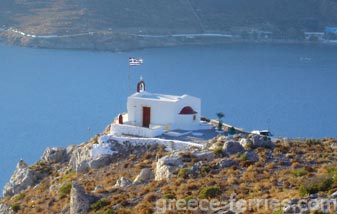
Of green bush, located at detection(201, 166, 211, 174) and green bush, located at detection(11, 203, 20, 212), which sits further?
green bush, located at detection(11, 203, 20, 212)

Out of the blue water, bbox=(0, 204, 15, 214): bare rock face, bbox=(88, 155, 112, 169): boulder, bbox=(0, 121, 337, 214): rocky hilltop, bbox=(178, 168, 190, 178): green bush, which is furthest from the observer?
the blue water

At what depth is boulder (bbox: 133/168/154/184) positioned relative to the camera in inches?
767

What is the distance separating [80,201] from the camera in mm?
16734

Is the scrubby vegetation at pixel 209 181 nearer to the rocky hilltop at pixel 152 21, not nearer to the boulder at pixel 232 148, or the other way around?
the boulder at pixel 232 148

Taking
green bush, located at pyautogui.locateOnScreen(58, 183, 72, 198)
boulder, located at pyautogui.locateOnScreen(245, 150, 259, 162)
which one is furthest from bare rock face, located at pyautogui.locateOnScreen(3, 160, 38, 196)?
boulder, located at pyautogui.locateOnScreen(245, 150, 259, 162)

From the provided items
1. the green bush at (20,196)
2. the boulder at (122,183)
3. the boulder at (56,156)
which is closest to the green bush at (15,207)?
the green bush at (20,196)

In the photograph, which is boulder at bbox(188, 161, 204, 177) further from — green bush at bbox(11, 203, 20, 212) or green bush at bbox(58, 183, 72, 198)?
green bush at bbox(11, 203, 20, 212)

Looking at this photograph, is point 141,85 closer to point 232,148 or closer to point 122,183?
point 232,148

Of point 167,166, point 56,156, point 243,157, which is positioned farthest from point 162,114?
point 243,157

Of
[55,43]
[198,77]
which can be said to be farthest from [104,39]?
A: [198,77]

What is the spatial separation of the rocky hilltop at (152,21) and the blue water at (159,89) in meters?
7.43

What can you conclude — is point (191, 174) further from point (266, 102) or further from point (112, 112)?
point (266, 102)

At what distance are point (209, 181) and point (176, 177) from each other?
1.35 metres

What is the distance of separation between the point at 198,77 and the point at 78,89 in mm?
14795
